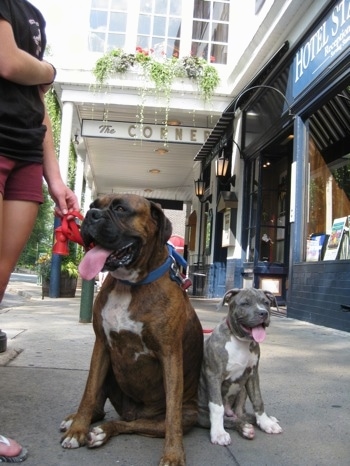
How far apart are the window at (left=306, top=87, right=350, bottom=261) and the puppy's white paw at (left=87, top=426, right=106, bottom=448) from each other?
562cm

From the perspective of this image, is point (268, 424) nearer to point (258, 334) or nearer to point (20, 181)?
point (258, 334)

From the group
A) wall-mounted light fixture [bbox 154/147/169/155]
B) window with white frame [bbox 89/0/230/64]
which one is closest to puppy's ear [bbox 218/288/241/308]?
window with white frame [bbox 89/0/230/64]

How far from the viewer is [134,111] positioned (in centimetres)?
1166

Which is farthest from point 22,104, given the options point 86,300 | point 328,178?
point 328,178

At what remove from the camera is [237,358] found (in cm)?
253

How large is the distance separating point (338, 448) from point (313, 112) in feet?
21.0

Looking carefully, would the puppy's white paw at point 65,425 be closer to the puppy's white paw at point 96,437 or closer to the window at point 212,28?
the puppy's white paw at point 96,437

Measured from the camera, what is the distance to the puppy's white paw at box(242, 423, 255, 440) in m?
2.50

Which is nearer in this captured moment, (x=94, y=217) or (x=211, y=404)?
(x=94, y=217)

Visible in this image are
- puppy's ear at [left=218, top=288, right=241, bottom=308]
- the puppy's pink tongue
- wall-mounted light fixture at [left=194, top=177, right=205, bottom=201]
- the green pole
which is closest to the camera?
the puppy's pink tongue

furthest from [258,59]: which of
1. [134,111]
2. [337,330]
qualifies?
[337,330]

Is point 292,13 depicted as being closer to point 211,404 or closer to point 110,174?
point 211,404

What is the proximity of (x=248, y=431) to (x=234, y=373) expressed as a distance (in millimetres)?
304

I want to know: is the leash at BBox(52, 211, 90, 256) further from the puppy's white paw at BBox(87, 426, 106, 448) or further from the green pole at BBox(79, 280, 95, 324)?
the green pole at BBox(79, 280, 95, 324)
